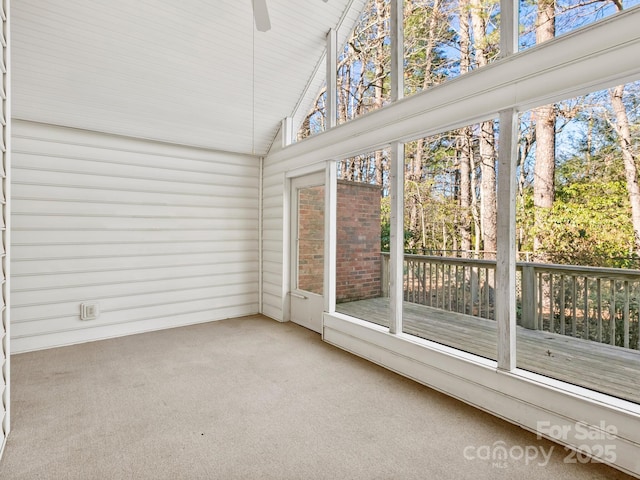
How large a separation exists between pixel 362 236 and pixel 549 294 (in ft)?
8.17

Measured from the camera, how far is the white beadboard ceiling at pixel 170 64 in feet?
9.98

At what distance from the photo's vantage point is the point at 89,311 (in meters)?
4.00

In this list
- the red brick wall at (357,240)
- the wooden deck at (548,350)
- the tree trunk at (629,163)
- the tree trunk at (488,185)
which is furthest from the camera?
the red brick wall at (357,240)

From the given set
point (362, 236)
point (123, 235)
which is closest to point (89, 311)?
point (123, 235)

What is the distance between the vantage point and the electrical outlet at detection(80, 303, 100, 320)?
3963 mm

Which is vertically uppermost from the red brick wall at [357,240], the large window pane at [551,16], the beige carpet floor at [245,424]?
the large window pane at [551,16]

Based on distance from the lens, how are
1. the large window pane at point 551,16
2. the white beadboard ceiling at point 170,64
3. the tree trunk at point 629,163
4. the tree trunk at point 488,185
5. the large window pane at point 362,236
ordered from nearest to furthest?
1. the large window pane at point 551,16
2. the tree trunk at point 629,163
3. the white beadboard ceiling at point 170,64
4. the tree trunk at point 488,185
5. the large window pane at point 362,236

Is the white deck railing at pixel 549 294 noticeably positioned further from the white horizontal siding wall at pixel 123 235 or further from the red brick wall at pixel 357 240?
the white horizontal siding wall at pixel 123 235

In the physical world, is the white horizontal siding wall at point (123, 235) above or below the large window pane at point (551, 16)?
below

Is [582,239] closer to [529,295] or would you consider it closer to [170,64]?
[529,295]

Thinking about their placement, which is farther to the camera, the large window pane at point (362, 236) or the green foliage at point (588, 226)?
the large window pane at point (362, 236)

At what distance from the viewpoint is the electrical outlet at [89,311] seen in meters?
3.96

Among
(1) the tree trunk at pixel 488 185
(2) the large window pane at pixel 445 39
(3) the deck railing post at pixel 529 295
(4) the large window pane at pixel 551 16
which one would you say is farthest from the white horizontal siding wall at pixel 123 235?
(4) the large window pane at pixel 551 16

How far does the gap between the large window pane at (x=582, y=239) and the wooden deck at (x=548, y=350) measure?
2 cm
